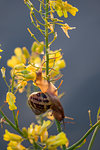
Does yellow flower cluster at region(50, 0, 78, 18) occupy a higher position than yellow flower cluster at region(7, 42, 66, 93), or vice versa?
yellow flower cluster at region(50, 0, 78, 18)

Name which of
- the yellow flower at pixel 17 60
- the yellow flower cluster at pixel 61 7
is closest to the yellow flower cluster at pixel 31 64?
the yellow flower at pixel 17 60

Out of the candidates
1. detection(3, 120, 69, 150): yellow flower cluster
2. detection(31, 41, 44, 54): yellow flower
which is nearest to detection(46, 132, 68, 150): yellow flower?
detection(3, 120, 69, 150): yellow flower cluster

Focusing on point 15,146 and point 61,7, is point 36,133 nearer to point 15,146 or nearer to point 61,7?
point 15,146

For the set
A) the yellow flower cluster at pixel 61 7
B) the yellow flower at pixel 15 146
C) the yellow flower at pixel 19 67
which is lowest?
the yellow flower at pixel 15 146

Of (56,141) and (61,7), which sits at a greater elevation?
(61,7)

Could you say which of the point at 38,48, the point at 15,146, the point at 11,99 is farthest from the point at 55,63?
the point at 15,146

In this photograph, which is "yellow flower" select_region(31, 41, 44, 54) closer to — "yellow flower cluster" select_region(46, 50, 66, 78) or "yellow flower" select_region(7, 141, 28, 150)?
"yellow flower cluster" select_region(46, 50, 66, 78)

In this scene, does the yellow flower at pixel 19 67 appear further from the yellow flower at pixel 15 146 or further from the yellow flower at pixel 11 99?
the yellow flower at pixel 15 146

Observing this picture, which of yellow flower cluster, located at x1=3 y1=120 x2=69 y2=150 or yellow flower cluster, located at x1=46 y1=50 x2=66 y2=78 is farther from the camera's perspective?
yellow flower cluster, located at x1=46 y1=50 x2=66 y2=78

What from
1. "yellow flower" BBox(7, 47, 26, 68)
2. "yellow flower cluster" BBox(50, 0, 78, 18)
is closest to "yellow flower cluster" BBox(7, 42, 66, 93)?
"yellow flower" BBox(7, 47, 26, 68)

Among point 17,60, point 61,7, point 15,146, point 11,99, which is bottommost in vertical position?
point 15,146

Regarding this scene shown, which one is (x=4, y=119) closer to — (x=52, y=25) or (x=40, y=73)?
(x=40, y=73)

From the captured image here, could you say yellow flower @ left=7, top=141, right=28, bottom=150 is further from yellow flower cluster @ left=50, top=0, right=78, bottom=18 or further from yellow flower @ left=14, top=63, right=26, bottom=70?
yellow flower cluster @ left=50, top=0, right=78, bottom=18

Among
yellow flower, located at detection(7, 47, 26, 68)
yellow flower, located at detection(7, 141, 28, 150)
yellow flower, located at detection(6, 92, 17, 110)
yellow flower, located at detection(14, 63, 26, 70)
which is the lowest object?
yellow flower, located at detection(7, 141, 28, 150)
